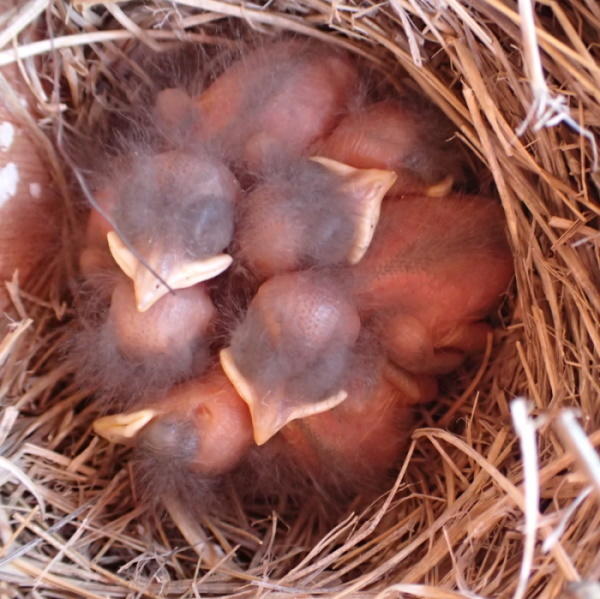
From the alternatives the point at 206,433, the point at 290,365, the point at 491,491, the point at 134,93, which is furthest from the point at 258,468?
the point at 134,93

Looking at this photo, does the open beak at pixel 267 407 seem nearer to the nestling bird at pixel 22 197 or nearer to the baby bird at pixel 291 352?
the baby bird at pixel 291 352

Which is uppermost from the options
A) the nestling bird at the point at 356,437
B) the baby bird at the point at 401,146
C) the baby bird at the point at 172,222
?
the baby bird at the point at 401,146

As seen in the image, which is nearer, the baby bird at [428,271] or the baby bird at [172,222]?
the baby bird at [172,222]

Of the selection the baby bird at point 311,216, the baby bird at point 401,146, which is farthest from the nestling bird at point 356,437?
the baby bird at point 401,146

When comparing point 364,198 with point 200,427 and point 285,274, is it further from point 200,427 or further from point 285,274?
point 200,427

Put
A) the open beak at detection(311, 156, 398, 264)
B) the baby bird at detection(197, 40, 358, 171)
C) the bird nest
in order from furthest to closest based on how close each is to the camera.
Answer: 1. the baby bird at detection(197, 40, 358, 171)
2. the open beak at detection(311, 156, 398, 264)
3. the bird nest

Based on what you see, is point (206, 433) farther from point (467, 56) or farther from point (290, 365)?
point (467, 56)

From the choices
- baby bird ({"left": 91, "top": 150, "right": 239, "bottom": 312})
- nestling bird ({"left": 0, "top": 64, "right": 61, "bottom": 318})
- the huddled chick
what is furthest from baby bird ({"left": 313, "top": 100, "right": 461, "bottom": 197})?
nestling bird ({"left": 0, "top": 64, "right": 61, "bottom": 318})

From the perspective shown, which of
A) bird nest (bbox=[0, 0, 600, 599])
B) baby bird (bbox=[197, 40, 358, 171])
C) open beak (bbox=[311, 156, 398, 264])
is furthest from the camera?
baby bird (bbox=[197, 40, 358, 171])

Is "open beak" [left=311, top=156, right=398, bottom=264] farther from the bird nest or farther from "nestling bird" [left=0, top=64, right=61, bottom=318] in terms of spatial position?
"nestling bird" [left=0, top=64, right=61, bottom=318]
